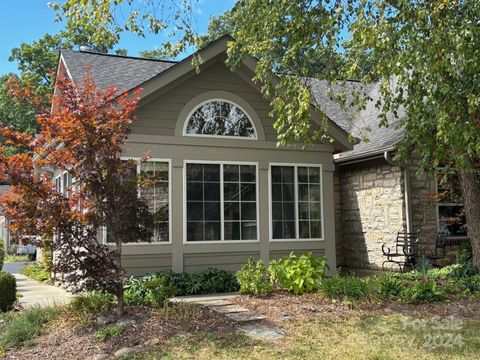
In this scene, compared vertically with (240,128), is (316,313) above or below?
below

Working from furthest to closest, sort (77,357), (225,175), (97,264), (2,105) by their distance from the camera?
(2,105) → (225,175) → (97,264) → (77,357)

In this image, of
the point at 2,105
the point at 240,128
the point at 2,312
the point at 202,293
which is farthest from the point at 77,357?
the point at 2,105

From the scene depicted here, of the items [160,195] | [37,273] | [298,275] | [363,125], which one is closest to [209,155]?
[160,195]

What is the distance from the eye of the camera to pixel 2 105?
3372 cm

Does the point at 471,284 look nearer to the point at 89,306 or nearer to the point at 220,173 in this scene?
the point at 220,173

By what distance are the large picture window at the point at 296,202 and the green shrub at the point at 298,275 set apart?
212cm

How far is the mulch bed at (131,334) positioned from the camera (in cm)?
575

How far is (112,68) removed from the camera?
12.5 metres

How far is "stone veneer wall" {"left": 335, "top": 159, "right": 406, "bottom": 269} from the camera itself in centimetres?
1168

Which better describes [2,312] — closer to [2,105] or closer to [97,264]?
[97,264]

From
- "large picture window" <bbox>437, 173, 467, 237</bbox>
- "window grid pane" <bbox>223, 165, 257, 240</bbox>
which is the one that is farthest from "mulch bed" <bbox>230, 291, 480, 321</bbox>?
"large picture window" <bbox>437, 173, 467, 237</bbox>

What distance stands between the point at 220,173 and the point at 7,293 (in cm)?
459

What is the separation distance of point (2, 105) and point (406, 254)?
31.0 m

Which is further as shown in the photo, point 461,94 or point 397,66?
point 461,94
